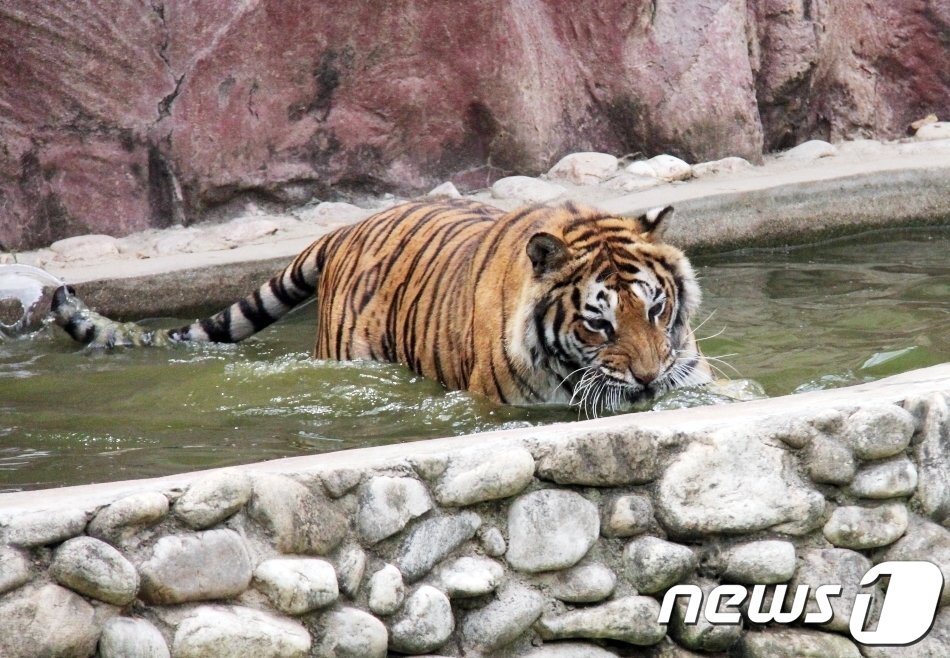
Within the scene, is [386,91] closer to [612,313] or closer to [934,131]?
[934,131]

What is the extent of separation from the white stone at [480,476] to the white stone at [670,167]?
4.71 metres

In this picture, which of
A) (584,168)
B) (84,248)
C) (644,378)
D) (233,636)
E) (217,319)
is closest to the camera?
(233,636)

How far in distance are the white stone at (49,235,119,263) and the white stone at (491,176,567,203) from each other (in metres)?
1.89

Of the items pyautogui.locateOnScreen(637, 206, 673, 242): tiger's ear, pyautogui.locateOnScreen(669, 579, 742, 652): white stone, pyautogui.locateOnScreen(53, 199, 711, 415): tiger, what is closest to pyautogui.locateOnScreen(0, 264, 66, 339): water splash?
pyautogui.locateOnScreen(53, 199, 711, 415): tiger

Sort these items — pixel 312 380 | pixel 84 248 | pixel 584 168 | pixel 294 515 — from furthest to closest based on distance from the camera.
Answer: pixel 584 168 → pixel 84 248 → pixel 312 380 → pixel 294 515

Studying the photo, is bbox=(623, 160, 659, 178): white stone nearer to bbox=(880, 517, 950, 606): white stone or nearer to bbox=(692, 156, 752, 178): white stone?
bbox=(692, 156, 752, 178): white stone

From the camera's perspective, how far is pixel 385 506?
2.45m

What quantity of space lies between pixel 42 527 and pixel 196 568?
0.26m

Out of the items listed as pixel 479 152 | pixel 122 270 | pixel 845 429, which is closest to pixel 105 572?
pixel 845 429

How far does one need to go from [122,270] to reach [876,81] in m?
4.93

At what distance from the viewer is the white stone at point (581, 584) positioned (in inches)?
100

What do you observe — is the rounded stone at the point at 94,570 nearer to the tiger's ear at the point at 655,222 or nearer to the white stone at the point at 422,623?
the white stone at the point at 422,623

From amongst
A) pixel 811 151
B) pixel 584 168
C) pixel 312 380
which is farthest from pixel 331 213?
pixel 811 151

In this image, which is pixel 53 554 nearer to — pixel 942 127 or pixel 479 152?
pixel 479 152
